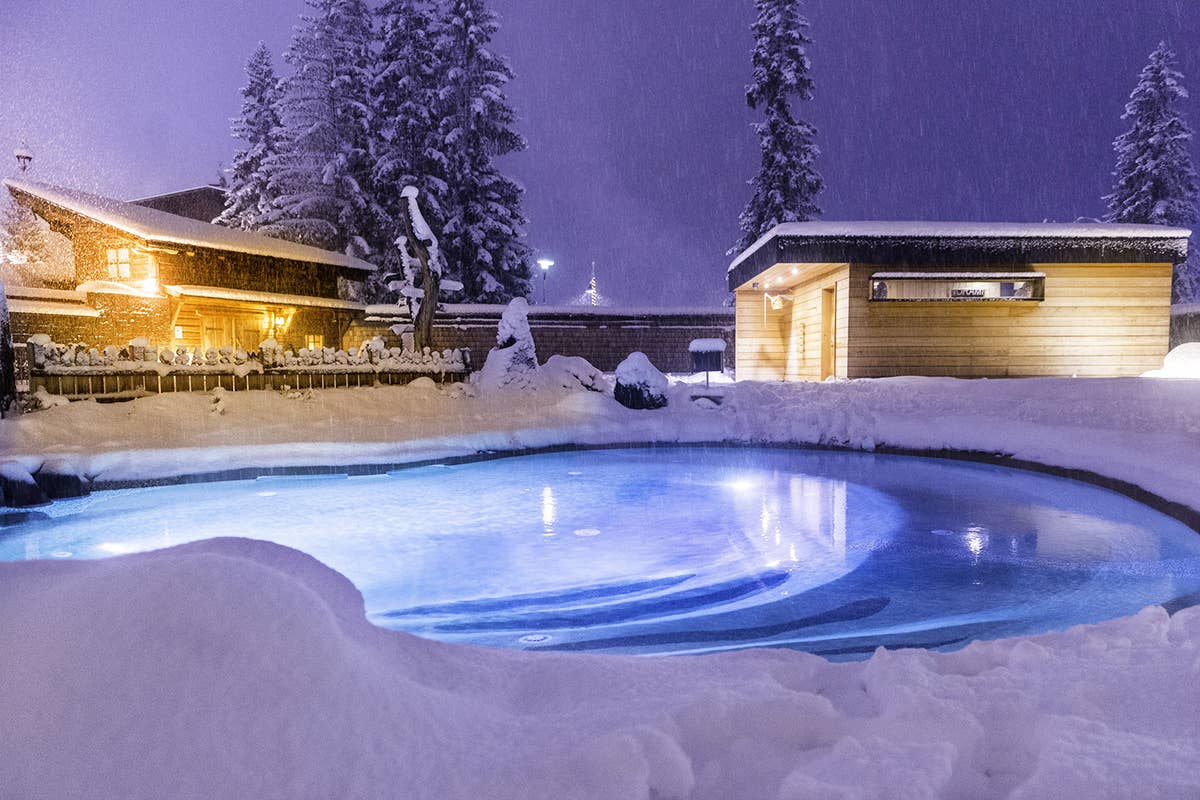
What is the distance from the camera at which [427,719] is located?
171 cm

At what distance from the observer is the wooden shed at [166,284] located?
57.0ft

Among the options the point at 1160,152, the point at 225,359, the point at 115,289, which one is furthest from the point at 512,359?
the point at 1160,152

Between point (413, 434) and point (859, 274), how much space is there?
11.2 metres

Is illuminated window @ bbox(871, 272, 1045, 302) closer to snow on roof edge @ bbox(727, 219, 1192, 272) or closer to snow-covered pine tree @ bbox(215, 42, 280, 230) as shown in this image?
snow on roof edge @ bbox(727, 219, 1192, 272)

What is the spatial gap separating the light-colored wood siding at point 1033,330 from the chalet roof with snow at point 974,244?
0.34 meters

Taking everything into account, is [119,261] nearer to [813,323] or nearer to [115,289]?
[115,289]

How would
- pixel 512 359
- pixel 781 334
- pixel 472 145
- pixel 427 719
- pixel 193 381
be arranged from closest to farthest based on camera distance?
pixel 427 719 < pixel 193 381 < pixel 512 359 < pixel 781 334 < pixel 472 145

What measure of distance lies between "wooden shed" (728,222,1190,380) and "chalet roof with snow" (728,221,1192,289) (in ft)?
0.08

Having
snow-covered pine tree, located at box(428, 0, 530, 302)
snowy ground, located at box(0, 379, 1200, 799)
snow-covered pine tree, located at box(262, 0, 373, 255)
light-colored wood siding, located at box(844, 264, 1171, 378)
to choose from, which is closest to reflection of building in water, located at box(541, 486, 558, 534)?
snowy ground, located at box(0, 379, 1200, 799)

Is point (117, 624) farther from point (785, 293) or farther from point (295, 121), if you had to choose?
Result: point (295, 121)

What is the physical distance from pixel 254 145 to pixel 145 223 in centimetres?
1329

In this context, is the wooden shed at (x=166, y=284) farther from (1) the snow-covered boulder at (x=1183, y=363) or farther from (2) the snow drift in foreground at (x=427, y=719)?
(1) the snow-covered boulder at (x=1183, y=363)

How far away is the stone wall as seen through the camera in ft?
73.0

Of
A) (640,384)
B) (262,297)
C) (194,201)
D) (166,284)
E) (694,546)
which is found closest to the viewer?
(694,546)
